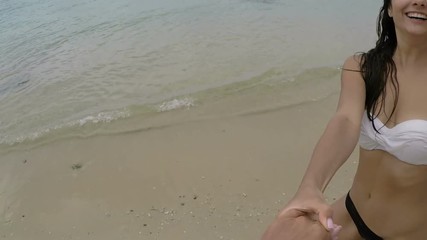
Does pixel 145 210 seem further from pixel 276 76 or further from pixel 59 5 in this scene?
pixel 59 5

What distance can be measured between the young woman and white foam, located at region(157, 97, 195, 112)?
3564mm

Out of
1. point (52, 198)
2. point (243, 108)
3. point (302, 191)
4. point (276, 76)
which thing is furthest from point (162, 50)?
point (302, 191)

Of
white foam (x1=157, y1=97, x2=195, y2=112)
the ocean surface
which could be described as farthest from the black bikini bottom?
white foam (x1=157, y1=97, x2=195, y2=112)

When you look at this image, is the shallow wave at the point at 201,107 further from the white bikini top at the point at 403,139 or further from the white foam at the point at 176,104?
the white bikini top at the point at 403,139

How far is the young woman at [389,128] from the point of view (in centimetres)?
168

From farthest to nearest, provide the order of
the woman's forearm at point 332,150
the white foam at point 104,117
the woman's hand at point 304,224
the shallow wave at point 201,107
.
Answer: the white foam at point 104,117 < the shallow wave at point 201,107 < the woman's forearm at point 332,150 < the woman's hand at point 304,224

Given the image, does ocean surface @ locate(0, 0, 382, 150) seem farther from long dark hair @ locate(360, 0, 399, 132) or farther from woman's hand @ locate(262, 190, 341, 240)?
woman's hand @ locate(262, 190, 341, 240)

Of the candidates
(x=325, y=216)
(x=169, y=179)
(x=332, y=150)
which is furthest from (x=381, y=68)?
(x=169, y=179)

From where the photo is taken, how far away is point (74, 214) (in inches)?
145

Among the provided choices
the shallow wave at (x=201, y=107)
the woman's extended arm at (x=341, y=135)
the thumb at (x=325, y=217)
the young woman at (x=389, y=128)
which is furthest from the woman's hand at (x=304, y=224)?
the shallow wave at (x=201, y=107)

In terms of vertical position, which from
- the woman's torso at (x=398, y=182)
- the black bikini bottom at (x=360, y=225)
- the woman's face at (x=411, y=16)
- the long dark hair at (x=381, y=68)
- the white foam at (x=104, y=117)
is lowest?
the white foam at (x=104, y=117)

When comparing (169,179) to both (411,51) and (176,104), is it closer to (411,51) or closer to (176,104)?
(176,104)

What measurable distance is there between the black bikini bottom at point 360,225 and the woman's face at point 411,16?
78cm

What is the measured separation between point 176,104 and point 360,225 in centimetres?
366
